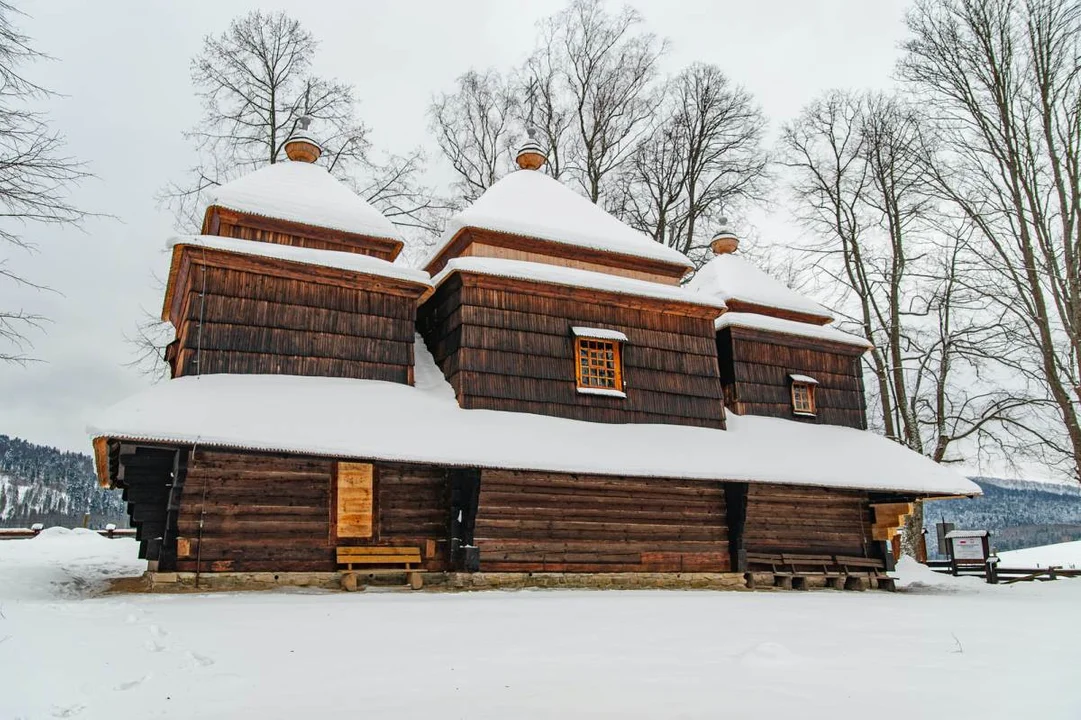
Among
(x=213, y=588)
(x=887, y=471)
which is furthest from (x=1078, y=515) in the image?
(x=213, y=588)

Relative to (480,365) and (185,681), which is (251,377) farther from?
(185,681)

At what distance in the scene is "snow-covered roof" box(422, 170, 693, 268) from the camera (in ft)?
51.2

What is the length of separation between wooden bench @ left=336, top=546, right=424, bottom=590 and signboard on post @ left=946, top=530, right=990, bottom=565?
14.4 meters

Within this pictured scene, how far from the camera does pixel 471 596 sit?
35.9ft

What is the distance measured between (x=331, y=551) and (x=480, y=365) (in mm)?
4009

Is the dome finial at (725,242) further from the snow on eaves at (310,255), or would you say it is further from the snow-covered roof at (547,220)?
the snow on eaves at (310,255)

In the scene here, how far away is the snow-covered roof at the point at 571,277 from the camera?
1430 cm

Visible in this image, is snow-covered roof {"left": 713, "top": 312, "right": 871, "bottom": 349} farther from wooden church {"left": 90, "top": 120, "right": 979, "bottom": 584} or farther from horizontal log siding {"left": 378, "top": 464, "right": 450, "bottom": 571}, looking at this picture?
horizontal log siding {"left": 378, "top": 464, "right": 450, "bottom": 571}

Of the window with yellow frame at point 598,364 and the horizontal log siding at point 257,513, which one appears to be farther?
the window with yellow frame at point 598,364

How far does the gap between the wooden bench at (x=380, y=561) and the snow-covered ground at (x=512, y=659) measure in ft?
4.16

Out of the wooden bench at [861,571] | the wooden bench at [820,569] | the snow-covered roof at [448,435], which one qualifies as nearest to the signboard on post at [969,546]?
the snow-covered roof at [448,435]

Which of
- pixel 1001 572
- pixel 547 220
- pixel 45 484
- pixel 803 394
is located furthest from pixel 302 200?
pixel 45 484

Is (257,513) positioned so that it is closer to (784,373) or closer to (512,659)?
(512,659)

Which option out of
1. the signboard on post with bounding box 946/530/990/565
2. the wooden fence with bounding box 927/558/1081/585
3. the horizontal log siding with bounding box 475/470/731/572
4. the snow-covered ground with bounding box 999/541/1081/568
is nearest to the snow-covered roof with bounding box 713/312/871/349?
the horizontal log siding with bounding box 475/470/731/572
